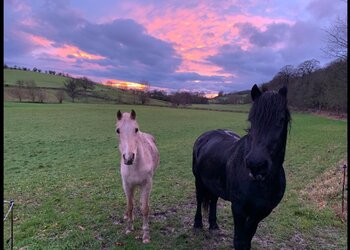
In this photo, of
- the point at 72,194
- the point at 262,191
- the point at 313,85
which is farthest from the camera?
the point at 313,85

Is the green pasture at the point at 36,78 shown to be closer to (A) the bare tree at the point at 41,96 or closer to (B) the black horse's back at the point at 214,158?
(A) the bare tree at the point at 41,96

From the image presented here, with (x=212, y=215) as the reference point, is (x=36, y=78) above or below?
above

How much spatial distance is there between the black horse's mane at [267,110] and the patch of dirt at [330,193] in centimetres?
417

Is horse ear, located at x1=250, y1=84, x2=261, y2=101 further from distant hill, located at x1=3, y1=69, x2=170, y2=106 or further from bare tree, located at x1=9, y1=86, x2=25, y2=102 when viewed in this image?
bare tree, located at x1=9, y1=86, x2=25, y2=102

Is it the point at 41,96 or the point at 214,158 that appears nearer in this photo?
the point at 214,158

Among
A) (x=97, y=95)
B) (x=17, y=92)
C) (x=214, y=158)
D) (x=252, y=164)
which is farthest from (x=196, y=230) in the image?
(x=17, y=92)

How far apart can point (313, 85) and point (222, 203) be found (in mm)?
40664

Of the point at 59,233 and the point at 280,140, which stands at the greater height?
the point at 280,140

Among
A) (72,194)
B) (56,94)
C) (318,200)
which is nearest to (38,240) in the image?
(72,194)

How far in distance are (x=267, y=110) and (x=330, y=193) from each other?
543 cm

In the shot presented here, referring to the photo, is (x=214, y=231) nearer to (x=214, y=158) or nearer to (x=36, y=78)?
(x=214, y=158)

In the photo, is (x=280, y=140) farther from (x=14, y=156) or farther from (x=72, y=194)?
(x=14, y=156)

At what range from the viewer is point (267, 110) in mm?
2779

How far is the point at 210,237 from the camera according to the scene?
488 cm
